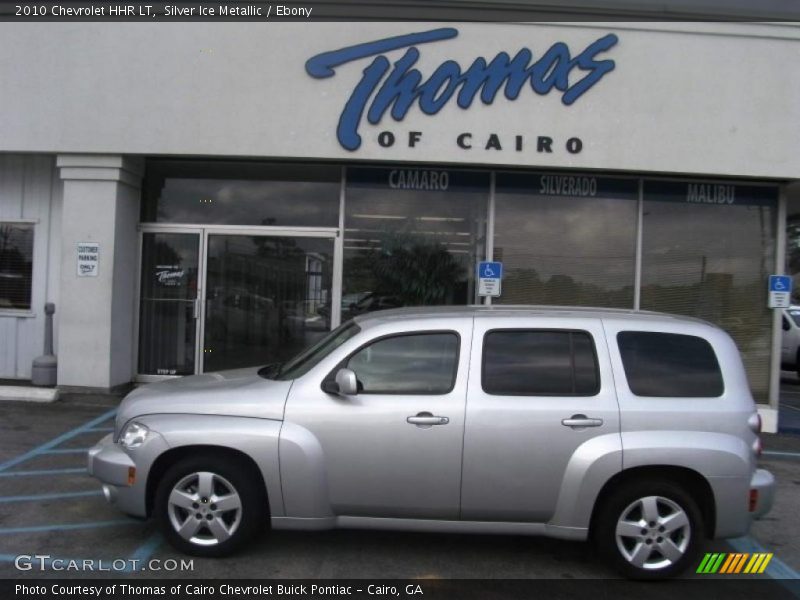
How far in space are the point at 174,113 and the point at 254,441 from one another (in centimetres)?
611

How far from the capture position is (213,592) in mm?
3908

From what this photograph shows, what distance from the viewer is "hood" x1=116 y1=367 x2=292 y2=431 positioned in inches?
169

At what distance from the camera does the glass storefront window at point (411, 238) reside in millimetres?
9383

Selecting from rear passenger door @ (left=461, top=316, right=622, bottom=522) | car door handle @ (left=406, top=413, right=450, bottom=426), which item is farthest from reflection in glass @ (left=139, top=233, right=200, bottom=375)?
rear passenger door @ (left=461, top=316, right=622, bottom=522)

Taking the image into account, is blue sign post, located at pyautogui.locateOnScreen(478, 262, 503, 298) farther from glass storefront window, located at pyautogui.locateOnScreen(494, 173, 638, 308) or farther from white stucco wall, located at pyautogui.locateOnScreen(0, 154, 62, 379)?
white stucco wall, located at pyautogui.locateOnScreen(0, 154, 62, 379)

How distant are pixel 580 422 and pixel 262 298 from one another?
655 cm

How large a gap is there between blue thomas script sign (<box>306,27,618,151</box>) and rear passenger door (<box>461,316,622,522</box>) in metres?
5.25

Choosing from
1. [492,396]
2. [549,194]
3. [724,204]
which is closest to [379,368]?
[492,396]

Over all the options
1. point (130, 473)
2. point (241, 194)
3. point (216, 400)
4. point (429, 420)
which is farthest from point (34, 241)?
point (429, 420)

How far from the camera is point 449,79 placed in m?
8.72

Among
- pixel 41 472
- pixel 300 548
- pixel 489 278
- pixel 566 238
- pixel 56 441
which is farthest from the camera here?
pixel 566 238

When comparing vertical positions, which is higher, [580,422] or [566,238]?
[566,238]
